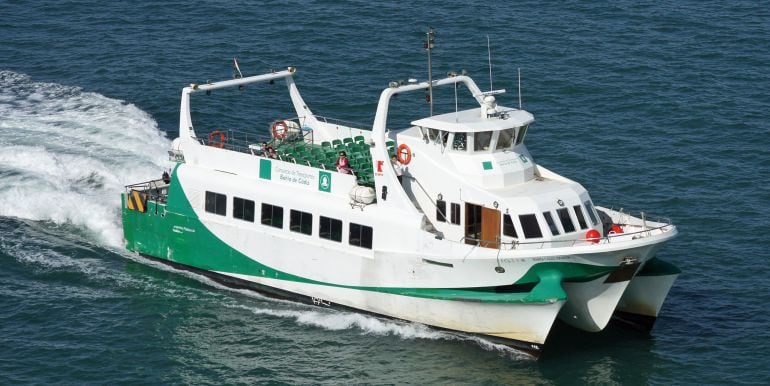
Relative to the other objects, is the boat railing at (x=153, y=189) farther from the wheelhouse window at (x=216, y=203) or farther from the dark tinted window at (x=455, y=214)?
the dark tinted window at (x=455, y=214)

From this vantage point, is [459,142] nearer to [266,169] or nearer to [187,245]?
[266,169]

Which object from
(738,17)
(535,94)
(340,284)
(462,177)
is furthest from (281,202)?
(738,17)

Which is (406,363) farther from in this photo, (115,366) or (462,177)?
(115,366)

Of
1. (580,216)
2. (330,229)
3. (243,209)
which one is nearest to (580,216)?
(580,216)

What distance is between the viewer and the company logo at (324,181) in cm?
4103

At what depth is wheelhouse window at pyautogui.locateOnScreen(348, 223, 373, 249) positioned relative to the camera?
40.0m

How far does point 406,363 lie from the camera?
38.1 m

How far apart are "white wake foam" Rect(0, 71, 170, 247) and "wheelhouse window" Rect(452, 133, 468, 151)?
14336mm

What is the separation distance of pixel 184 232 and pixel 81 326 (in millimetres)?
5497

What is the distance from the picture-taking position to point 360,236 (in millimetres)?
40156

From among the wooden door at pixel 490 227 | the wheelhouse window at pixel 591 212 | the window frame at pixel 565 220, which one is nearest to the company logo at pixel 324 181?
the wooden door at pixel 490 227

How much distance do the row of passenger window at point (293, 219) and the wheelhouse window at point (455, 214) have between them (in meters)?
2.57

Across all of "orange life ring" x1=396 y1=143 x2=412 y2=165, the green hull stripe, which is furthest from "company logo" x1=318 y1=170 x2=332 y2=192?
the green hull stripe

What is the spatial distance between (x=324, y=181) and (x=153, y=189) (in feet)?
26.2
